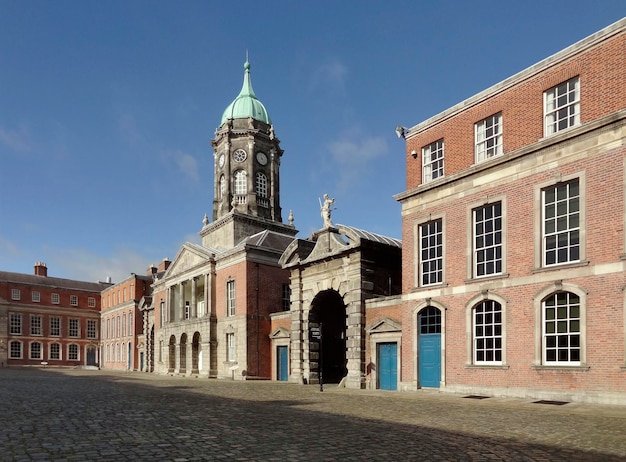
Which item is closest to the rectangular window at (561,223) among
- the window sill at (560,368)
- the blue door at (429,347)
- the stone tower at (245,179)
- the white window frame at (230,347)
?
the window sill at (560,368)

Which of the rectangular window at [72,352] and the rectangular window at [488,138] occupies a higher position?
the rectangular window at [488,138]

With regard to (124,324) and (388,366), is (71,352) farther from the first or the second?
(388,366)

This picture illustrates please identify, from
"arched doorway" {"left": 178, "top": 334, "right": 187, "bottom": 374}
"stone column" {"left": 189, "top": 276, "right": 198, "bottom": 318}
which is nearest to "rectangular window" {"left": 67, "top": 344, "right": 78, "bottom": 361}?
"arched doorway" {"left": 178, "top": 334, "right": 187, "bottom": 374}

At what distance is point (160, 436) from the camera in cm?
1134

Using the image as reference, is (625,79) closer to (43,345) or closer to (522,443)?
(522,443)

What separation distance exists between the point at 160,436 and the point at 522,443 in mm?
7043

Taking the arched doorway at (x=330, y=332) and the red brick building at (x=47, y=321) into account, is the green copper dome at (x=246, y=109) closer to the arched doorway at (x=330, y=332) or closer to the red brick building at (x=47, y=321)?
the arched doorway at (x=330, y=332)

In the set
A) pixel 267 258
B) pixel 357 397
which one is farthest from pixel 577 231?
pixel 267 258

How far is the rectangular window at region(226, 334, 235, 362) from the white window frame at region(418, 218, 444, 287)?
770 inches

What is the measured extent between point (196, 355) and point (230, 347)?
5920 millimetres

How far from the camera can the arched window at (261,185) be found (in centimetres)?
5323

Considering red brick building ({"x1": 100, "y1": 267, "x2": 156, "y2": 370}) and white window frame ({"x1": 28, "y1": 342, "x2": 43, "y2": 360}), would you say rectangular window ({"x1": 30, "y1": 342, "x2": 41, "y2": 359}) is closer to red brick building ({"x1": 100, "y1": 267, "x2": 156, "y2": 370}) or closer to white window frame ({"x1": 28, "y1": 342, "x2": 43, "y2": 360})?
white window frame ({"x1": 28, "y1": 342, "x2": 43, "y2": 360})

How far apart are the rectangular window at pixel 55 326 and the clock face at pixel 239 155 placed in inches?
1699

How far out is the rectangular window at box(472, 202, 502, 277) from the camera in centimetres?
2200
